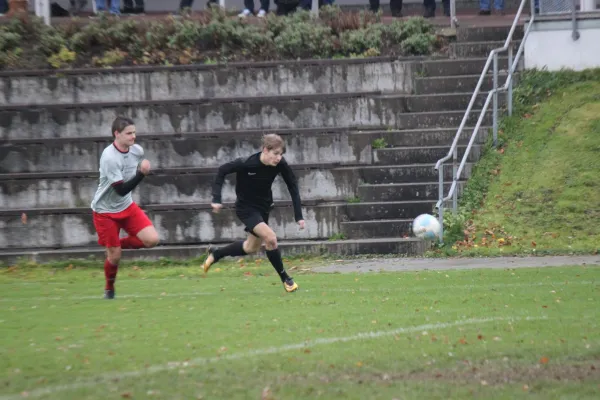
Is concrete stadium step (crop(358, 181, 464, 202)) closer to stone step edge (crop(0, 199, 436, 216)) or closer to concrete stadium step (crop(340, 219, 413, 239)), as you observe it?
stone step edge (crop(0, 199, 436, 216))

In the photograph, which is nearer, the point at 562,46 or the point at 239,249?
the point at 239,249

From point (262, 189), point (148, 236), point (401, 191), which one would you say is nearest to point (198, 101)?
point (401, 191)

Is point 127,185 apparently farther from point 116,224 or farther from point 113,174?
point 116,224

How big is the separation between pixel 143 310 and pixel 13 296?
3078 mm

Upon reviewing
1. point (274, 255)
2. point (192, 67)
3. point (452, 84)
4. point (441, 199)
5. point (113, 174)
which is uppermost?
point (192, 67)

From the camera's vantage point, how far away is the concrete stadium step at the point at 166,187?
19.5 m

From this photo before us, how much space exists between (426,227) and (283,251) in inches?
102

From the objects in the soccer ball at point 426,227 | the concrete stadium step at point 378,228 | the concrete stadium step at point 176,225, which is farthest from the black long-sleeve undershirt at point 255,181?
the concrete stadium step at point 176,225

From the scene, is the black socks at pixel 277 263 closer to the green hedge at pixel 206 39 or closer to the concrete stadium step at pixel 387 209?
the concrete stadium step at pixel 387 209

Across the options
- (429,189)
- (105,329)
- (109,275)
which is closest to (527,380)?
(105,329)

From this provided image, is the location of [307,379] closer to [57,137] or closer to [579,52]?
[57,137]

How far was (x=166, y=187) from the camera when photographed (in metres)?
19.6

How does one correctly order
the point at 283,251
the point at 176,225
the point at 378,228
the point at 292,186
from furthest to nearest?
the point at 176,225 → the point at 378,228 → the point at 283,251 → the point at 292,186

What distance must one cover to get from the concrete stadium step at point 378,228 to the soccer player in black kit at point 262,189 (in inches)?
199
